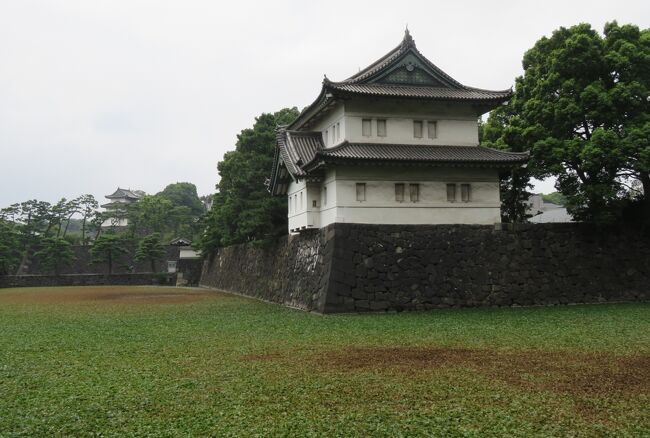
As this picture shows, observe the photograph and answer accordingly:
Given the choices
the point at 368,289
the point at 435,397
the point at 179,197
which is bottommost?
the point at 435,397

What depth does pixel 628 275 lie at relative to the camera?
2305 cm

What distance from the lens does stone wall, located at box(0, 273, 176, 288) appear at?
51906 millimetres

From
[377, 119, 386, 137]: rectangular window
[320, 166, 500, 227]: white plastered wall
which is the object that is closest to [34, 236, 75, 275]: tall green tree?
[320, 166, 500, 227]: white plastered wall

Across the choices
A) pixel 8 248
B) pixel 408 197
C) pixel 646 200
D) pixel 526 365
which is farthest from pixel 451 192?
pixel 8 248

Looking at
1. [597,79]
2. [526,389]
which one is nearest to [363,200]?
[597,79]

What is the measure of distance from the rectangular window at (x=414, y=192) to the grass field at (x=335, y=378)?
5821 millimetres

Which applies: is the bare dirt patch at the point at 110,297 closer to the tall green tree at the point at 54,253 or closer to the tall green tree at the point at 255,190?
the tall green tree at the point at 255,190

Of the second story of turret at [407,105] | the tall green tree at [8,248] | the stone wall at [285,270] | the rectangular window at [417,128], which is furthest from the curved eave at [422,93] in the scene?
the tall green tree at [8,248]

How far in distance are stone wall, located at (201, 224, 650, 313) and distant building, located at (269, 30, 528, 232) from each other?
725 mm

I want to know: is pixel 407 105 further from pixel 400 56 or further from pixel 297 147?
pixel 297 147

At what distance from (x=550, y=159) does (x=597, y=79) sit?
4.31 meters

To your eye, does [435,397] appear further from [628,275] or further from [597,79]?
[597,79]

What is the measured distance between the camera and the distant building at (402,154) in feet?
69.4

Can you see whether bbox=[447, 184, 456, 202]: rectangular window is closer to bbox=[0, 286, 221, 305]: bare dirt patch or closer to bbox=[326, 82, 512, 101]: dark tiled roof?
bbox=[326, 82, 512, 101]: dark tiled roof
